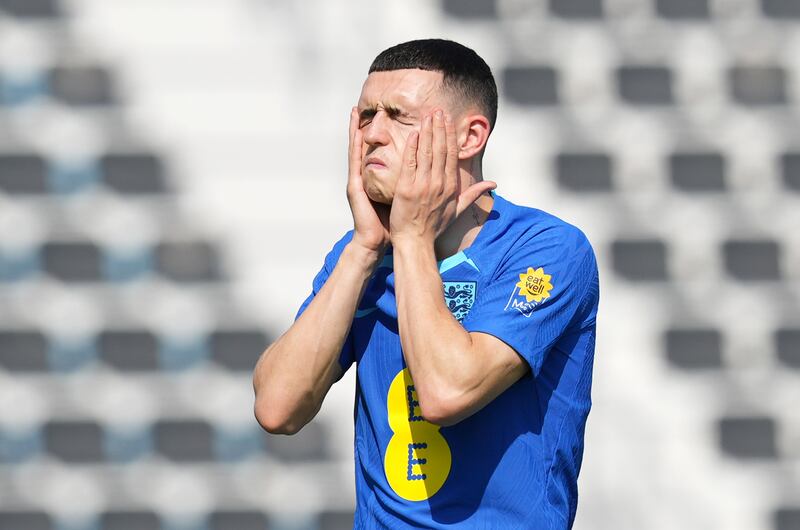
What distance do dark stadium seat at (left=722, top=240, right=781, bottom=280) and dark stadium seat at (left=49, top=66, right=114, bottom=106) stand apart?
7.95ft

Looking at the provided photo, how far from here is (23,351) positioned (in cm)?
470

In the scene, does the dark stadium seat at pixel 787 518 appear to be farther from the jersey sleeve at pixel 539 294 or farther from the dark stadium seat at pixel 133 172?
the jersey sleeve at pixel 539 294

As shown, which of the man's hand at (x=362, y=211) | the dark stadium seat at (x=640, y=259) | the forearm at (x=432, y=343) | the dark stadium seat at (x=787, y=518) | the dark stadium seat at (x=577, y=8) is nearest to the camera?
the forearm at (x=432, y=343)

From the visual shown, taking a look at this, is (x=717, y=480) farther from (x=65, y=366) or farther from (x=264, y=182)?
(x=65, y=366)

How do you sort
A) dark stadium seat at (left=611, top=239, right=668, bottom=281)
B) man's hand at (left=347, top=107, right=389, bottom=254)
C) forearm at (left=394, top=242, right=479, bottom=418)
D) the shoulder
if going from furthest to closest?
dark stadium seat at (left=611, top=239, right=668, bottom=281) < the shoulder < man's hand at (left=347, top=107, right=389, bottom=254) < forearm at (left=394, top=242, right=479, bottom=418)

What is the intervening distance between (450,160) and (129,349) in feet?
9.34

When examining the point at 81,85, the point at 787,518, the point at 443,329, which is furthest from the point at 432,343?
the point at 81,85

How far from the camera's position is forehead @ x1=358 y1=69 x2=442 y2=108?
84.7 inches

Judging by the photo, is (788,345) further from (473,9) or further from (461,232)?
(461,232)

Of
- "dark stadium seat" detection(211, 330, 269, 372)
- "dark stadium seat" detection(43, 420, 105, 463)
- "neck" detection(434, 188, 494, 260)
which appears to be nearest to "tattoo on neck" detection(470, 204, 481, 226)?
"neck" detection(434, 188, 494, 260)

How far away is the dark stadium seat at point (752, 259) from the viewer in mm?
4715

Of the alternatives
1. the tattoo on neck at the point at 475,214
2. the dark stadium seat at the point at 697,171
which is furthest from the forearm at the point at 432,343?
the dark stadium seat at the point at 697,171

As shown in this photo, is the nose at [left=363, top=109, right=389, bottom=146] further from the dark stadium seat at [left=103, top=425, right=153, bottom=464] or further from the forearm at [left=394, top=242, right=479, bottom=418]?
the dark stadium seat at [left=103, top=425, right=153, bottom=464]

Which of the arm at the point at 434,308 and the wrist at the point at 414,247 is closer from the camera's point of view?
the arm at the point at 434,308
